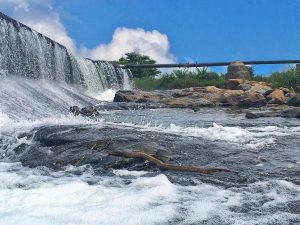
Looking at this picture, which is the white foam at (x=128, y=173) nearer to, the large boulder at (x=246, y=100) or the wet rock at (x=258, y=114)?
the wet rock at (x=258, y=114)

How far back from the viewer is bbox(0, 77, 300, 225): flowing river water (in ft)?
10.6

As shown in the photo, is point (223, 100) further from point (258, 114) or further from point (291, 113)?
point (291, 113)

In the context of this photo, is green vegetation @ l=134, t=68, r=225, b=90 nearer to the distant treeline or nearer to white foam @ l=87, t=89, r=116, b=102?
the distant treeline

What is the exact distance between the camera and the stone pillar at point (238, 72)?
27.2 metres

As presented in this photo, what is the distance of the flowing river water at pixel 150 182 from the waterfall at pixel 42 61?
906 cm

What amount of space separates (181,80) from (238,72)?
13.8 ft

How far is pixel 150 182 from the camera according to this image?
164 inches

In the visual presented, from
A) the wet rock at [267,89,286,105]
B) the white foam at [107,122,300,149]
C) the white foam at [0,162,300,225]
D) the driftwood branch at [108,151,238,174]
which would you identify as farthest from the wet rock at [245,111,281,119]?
the white foam at [0,162,300,225]

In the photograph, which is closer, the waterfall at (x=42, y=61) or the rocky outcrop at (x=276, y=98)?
the waterfall at (x=42, y=61)

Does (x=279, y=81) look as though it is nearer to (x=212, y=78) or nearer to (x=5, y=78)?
(x=212, y=78)

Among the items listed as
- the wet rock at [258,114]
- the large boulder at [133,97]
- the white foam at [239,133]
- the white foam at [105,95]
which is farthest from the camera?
the white foam at [105,95]

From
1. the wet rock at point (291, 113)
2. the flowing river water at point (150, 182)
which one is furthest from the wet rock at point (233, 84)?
the flowing river water at point (150, 182)

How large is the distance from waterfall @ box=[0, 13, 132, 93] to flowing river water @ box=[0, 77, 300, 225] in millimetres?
9057

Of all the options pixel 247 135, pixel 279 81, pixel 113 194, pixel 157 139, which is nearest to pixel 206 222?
pixel 113 194
